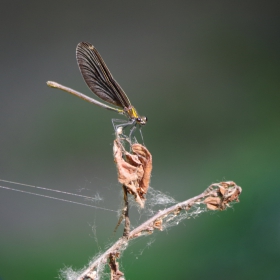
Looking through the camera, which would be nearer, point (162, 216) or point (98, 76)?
point (162, 216)

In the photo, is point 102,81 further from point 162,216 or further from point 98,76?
point 162,216

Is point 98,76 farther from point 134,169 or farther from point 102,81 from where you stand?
point 134,169

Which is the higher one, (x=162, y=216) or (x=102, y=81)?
(x=102, y=81)

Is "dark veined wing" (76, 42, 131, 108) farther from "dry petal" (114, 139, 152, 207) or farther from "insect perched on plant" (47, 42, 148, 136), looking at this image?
"dry petal" (114, 139, 152, 207)

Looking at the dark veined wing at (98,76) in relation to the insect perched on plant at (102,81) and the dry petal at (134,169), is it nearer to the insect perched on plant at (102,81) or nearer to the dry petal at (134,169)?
the insect perched on plant at (102,81)

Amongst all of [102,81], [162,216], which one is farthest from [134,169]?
[102,81]

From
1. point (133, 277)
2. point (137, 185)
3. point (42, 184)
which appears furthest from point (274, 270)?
point (42, 184)
